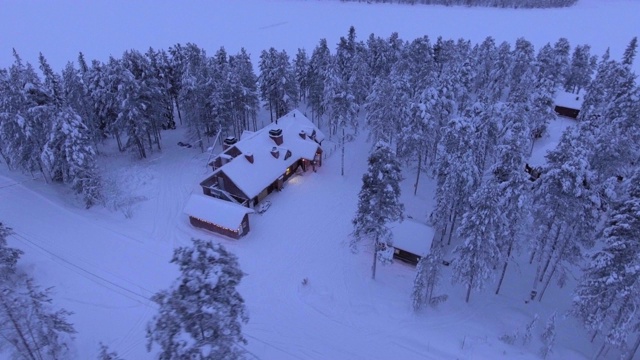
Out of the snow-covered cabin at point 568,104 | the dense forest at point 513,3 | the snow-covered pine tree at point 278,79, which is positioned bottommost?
the snow-covered cabin at point 568,104

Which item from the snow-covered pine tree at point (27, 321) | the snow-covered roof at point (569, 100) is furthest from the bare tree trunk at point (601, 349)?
the snow-covered roof at point (569, 100)

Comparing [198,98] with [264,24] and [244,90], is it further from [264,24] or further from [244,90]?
[264,24]

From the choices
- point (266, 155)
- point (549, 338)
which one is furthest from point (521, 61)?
point (549, 338)

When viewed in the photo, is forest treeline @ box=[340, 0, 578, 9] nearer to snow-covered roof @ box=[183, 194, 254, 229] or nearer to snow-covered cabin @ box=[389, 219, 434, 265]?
snow-covered cabin @ box=[389, 219, 434, 265]

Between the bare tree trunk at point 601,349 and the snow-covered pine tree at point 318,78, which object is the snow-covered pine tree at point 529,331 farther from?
the snow-covered pine tree at point 318,78

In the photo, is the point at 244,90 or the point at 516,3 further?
the point at 516,3

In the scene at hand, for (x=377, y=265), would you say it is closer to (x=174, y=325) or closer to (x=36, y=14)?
(x=174, y=325)

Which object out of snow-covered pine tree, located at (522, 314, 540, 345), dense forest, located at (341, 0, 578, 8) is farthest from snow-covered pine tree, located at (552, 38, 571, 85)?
dense forest, located at (341, 0, 578, 8)
